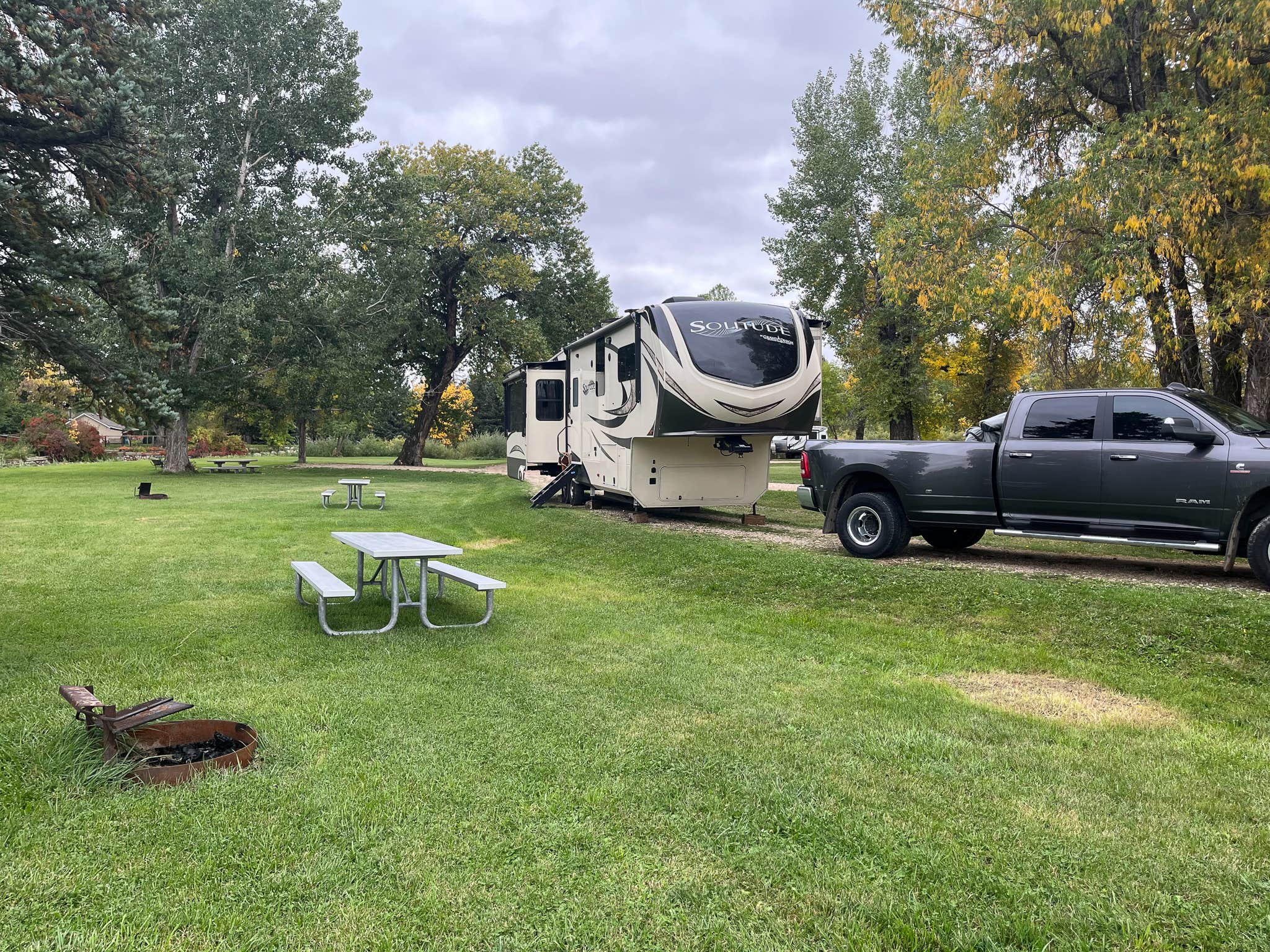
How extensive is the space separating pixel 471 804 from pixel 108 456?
53.6 meters

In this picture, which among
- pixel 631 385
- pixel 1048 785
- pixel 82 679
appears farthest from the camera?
pixel 631 385

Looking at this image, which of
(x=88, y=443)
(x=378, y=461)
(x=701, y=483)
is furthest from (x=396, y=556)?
(x=88, y=443)

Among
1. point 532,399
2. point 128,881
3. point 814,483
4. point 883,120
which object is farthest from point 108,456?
point 128,881

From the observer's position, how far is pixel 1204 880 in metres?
3.02

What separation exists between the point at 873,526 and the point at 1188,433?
3244mm

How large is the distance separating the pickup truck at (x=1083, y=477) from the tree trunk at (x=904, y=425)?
59.4 ft

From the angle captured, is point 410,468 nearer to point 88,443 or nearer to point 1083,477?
point 88,443

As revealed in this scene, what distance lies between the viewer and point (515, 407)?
1975cm

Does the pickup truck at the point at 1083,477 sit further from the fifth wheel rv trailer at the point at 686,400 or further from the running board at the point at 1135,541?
the fifth wheel rv trailer at the point at 686,400

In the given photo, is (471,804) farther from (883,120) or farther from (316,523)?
(883,120)

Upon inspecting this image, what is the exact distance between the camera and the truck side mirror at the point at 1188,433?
7441 millimetres

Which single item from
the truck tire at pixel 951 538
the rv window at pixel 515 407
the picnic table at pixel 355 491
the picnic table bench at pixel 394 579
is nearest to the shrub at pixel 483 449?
the rv window at pixel 515 407

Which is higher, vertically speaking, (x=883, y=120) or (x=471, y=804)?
(x=883, y=120)

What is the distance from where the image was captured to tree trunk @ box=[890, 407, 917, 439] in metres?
27.2
